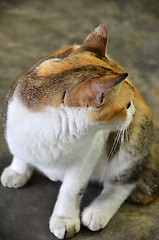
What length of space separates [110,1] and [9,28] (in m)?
1.31

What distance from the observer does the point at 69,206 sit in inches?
79.7

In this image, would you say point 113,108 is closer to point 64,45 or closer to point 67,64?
point 67,64

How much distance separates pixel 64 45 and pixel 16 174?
1.72 metres

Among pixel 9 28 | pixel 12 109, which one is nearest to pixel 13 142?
pixel 12 109

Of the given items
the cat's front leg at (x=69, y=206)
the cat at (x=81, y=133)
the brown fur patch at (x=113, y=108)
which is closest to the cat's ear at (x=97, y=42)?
the cat at (x=81, y=133)

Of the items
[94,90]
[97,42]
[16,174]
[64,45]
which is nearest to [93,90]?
[94,90]

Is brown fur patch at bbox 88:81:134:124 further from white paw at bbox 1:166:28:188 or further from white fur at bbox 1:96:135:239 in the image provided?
white paw at bbox 1:166:28:188

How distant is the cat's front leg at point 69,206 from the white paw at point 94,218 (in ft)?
0.16

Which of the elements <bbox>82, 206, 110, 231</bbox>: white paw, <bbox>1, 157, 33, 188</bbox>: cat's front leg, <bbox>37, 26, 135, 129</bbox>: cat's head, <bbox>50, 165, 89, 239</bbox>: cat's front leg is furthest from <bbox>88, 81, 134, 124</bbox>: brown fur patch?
<bbox>1, 157, 33, 188</bbox>: cat's front leg

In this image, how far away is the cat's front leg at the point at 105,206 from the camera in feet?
6.77

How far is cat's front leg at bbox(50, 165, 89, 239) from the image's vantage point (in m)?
1.99

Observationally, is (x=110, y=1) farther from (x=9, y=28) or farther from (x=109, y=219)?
(x=109, y=219)

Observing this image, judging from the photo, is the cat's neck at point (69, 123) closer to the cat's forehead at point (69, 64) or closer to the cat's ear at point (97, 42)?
the cat's forehead at point (69, 64)

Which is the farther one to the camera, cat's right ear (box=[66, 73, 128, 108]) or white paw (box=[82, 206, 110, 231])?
white paw (box=[82, 206, 110, 231])
